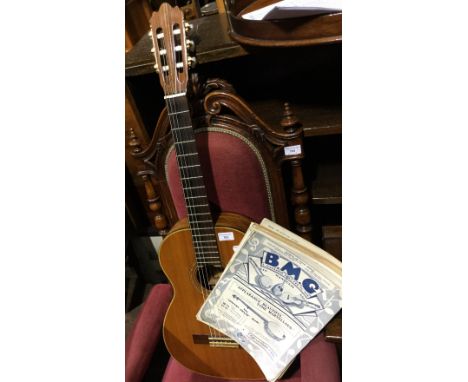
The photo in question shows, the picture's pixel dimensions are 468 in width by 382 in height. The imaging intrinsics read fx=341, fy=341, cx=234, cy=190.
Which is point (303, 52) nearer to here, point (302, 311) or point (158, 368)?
point (302, 311)

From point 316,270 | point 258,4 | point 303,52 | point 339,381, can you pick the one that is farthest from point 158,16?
point 339,381

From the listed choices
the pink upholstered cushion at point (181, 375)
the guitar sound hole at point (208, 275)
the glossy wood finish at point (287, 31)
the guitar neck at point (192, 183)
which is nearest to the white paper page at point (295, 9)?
the glossy wood finish at point (287, 31)

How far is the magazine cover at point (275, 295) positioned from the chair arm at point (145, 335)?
218 millimetres

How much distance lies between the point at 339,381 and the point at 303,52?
31.0 inches

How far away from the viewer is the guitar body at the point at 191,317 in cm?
88

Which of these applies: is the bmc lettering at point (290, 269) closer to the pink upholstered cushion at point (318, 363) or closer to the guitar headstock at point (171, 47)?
the pink upholstered cushion at point (318, 363)

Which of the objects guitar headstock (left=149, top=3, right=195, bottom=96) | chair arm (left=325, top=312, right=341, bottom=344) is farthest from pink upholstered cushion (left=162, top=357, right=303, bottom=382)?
guitar headstock (left=149, top=3, right=195, bottom=96)

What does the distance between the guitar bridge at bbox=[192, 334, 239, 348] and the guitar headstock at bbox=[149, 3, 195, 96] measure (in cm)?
65

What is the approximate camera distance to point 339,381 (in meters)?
0.75

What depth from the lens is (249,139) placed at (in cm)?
80

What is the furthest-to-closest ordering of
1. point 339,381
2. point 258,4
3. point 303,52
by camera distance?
point 303,52 < point 339,381 < point 258,4

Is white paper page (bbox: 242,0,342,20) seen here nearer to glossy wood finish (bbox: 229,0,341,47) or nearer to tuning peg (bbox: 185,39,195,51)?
glossy wood finish (bbox: 229,0,341,47)

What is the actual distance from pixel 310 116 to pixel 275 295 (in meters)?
0.43

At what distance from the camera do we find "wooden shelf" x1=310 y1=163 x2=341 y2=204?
826mm
